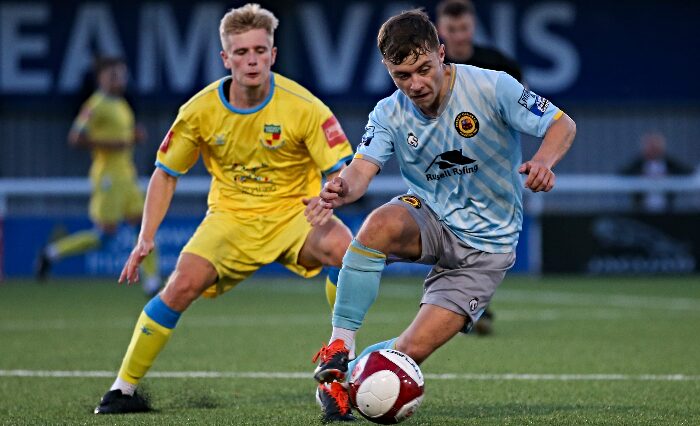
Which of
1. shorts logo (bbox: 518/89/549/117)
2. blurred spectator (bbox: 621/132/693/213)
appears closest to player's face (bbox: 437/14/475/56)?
shorts logo (bbox: 518/89/549/117)

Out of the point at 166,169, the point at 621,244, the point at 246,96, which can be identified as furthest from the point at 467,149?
the point at 621,244

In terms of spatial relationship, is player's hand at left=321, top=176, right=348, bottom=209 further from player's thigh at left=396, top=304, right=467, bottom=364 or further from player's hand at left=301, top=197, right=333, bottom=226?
Answer: player's thigh at left=396, top=304, right=467, bottom=364

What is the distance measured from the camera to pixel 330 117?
21.2 ft

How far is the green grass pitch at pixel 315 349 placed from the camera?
5992mm

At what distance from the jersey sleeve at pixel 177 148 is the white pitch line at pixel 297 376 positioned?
5.02ft

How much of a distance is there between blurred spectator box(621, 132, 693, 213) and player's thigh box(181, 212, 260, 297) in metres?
11.6

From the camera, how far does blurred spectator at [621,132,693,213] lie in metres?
17.6

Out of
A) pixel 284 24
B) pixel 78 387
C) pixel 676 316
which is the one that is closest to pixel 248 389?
pixel 78 387

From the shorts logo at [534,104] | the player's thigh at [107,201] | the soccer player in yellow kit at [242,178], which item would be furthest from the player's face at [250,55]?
the player's thigh at [107,201]

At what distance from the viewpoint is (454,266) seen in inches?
221

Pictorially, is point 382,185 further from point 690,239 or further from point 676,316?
point 676,316

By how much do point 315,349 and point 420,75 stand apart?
400 centimetres

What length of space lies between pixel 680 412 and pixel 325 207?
1.91 m

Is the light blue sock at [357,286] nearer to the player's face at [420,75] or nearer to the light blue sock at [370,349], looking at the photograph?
the light blue sock at [370,349]
